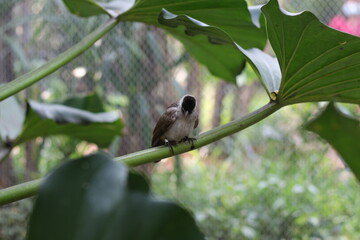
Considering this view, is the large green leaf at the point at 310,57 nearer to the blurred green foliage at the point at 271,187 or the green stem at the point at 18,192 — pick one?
the green stem at the point at 18,192

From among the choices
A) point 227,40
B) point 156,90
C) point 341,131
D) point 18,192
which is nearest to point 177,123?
point 341,131

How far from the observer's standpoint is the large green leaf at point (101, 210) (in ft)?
1.82

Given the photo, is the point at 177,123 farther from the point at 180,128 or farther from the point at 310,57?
the point at 310,57

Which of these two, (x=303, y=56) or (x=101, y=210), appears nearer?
(x=101, y=210)

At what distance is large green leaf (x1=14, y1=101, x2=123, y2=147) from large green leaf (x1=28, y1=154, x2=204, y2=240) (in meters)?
1.07

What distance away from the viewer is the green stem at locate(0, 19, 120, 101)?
3.56ft

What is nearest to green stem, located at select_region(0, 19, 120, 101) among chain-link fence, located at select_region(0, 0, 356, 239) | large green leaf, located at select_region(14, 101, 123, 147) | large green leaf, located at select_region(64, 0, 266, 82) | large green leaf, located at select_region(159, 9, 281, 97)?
large green leaf, located at select_region(64, 0, 266, 82)

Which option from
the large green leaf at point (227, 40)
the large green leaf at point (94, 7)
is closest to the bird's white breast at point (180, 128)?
the large green leaf at point (94, 7)

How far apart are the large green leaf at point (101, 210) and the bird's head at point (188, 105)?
135 cm

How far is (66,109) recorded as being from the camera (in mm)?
1797

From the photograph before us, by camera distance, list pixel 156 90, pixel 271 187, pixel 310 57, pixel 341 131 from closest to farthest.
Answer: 1. pixel 310 57
2. pixel 341 131
3. pixel 271 187
4. pixel 156 90

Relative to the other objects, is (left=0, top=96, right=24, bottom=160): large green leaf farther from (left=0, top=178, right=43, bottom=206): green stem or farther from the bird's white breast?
(left=0, top=178, right=43, bottom=206): green stem

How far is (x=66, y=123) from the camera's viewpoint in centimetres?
169

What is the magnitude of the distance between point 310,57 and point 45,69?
581mm
